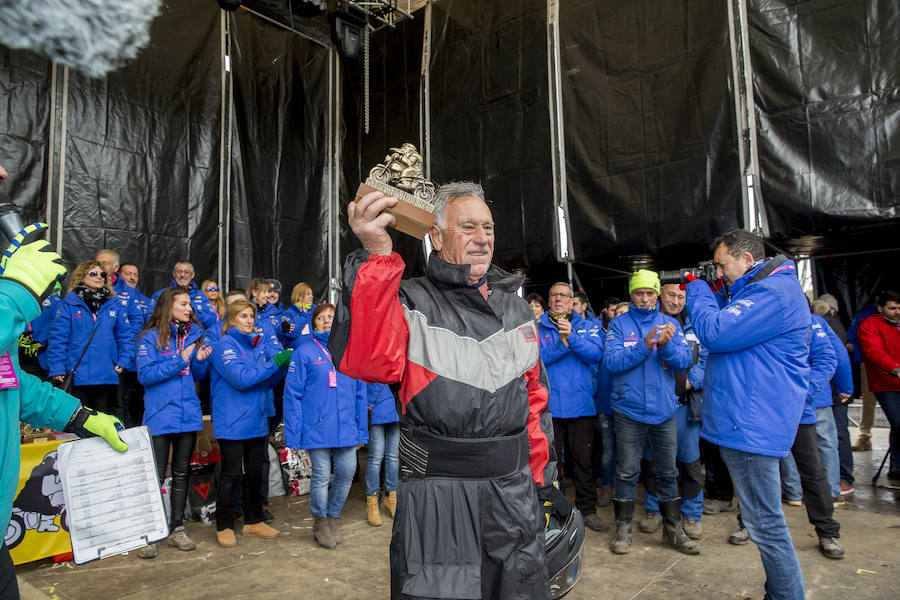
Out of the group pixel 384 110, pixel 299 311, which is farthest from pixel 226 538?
pixel 384 110

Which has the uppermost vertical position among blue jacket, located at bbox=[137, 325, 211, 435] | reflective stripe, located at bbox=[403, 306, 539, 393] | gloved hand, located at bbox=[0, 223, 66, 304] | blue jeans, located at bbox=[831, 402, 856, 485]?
gloved hand, located at bbox=[0, 223, 66, 304]

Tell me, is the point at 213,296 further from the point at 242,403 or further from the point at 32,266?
the point at 32,266

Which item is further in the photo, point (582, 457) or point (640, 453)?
point (582, 457)

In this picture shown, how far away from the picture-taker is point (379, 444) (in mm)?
5145

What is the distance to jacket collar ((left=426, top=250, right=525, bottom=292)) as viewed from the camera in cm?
182

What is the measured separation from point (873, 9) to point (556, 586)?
21.0 feet

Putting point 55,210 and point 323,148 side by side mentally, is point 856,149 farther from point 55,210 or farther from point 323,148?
point 55,210

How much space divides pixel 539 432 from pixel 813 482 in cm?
296

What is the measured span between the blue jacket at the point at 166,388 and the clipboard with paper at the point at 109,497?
81.6 inches

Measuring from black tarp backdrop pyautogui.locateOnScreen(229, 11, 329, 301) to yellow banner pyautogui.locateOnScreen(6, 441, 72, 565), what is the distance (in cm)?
471

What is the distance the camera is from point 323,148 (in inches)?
387

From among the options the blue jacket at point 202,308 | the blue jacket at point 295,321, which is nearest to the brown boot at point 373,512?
the blue jacket at point 295,321

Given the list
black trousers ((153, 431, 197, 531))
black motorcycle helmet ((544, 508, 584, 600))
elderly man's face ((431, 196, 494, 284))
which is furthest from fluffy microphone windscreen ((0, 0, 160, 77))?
black motorcycle helmet ((544, 508, 584, 600))

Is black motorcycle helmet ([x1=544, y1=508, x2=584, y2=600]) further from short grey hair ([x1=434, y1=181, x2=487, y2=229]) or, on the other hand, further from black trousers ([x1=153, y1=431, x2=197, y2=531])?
black trousers ([x1=153, y1=431, x2=197, y2=531])
